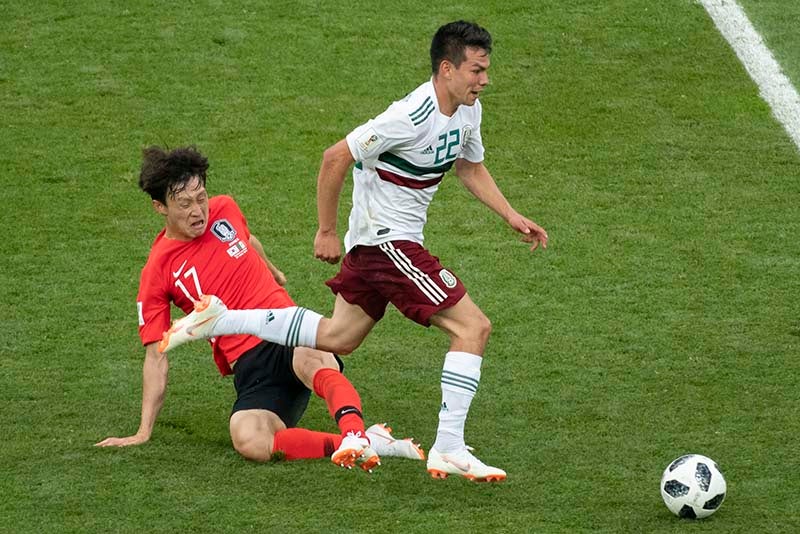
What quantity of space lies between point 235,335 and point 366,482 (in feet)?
3.79

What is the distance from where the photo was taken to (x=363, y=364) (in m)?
8.09

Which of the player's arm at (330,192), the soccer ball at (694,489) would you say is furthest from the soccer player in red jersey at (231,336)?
the soccer ball at (694,489)

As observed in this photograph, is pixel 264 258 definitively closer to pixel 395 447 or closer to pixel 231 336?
pixel 231 336

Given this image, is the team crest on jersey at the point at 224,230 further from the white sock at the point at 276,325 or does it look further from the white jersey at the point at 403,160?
the white jersey at the point at 403,160

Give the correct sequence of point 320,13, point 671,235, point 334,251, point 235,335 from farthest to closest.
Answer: point 320,13 → point 671,235 → point 235,335 → point 334,251

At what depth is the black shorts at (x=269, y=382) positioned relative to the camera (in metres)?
6.96

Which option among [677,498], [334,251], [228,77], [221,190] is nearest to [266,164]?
[221,190]

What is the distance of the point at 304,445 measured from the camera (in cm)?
676

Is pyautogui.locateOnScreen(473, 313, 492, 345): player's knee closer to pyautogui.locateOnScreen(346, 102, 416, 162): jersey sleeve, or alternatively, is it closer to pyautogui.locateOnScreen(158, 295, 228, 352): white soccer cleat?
pyautogui.locateOnScreen(346, 102, 416, 162): jersey sleeve

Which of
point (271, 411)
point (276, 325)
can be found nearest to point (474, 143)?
point (276, 325)

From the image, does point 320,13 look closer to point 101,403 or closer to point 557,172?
point 557,172

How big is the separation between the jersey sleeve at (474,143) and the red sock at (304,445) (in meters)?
1.49

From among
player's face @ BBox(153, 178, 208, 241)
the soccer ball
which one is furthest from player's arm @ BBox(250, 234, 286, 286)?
the soccer ball

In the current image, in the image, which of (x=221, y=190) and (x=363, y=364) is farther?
(x=221, y=190)
